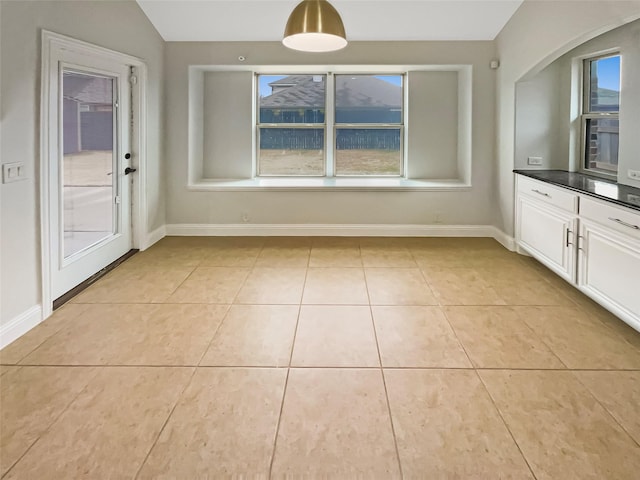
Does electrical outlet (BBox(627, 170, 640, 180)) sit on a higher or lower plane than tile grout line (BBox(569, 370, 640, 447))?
higher

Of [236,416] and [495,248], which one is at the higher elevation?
[495,248]

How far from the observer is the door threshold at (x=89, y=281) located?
3.86m

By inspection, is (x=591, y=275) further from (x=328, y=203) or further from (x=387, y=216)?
(x=328, y=203)

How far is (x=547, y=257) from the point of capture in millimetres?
4430

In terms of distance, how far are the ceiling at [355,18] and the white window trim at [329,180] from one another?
0.37 m

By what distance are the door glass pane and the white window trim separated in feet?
4.30

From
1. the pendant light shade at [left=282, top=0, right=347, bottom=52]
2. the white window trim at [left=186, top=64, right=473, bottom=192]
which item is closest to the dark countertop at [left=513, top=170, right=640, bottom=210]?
the white window trim at [left=186, top=64, right=473, bottom=192]

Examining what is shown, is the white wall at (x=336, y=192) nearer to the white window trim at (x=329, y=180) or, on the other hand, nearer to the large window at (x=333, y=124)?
the white window trim at (x=329, y=180)

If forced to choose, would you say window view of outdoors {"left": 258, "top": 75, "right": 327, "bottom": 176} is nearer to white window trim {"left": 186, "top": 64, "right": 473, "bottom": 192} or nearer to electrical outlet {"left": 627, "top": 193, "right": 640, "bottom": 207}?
white window trim {"left": 186, "top": 64, "right": 473, "bottom": 192}

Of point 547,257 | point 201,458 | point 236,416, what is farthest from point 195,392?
point 547,257

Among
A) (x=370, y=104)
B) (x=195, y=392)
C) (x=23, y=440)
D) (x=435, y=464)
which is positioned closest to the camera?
(x=435, y=464)

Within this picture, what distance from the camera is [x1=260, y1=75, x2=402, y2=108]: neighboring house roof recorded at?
21.8 ft

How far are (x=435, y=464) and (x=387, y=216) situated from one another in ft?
14.4

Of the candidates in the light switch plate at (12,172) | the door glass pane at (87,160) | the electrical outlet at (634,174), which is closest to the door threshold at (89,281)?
the door glass pane at (87,160)
